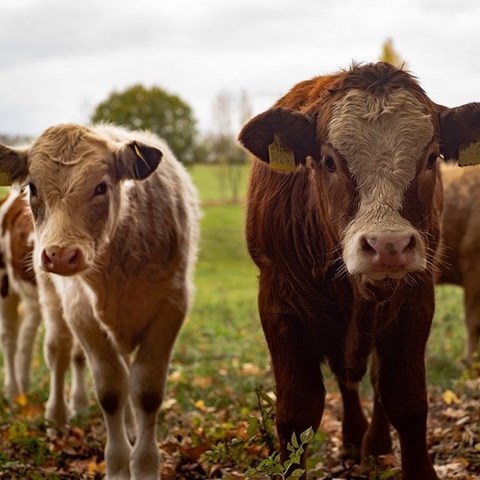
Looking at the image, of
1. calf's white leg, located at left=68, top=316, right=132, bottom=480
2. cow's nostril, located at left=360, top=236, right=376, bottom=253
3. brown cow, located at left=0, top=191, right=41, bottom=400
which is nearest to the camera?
cow's nostril, located at left=360, top=236, right=376, bottom=253

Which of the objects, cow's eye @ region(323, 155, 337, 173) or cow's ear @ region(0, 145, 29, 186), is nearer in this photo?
cow's eye @ region(323, 155, 337, 173)

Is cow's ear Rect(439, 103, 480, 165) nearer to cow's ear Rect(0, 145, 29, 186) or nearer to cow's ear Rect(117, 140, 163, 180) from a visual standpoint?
cow's ear Rect(117, 140, 163, 180)

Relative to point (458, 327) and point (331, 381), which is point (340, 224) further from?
point (458, 327)

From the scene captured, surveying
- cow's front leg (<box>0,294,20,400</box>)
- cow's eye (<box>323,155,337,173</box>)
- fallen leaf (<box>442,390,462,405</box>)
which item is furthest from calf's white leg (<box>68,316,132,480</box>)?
cow's front leg (<box>0,294,20,400</box>)

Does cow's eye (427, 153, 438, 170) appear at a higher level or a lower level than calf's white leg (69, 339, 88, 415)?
higher

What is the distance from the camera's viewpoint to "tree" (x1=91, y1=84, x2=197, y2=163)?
3850cm

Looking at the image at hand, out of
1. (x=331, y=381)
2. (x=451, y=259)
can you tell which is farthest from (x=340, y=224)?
(x=451, y=259)

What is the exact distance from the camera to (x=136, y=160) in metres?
5.60

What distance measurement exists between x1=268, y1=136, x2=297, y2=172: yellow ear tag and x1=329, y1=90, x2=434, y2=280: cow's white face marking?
0.98 ft

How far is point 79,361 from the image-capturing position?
7.96 m

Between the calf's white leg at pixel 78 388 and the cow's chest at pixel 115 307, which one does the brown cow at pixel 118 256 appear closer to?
the cow's chest at pixel 115 307

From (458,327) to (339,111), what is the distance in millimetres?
10027

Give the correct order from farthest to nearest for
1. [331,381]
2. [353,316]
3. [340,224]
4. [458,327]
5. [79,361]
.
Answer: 1. [458,327]
2. [331,381]
3. [79,361]
4. [353,316]
5. [340,224]

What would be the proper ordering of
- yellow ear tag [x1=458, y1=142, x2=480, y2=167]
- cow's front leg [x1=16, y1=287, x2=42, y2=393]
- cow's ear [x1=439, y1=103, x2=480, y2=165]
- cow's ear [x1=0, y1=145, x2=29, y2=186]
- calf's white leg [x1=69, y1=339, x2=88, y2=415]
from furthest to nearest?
cow's front leg [x1=16, y1=287, x2=42, y2=393] < calf's white leg [x1=69, y1=339, x2=88, y2=415] < cow's ear [x1=0, y1=145, x2=29, y2=186] < yellow ear tag [x1=458, y1=142, x2=480, y2=167] < cow's ear [x1=439, y1=103, x2=480, y2=165]
